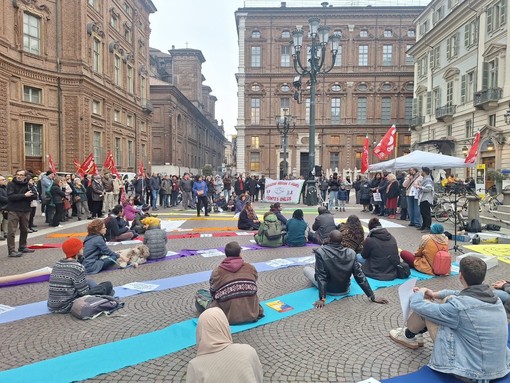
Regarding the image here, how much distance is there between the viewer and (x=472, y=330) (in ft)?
11.0

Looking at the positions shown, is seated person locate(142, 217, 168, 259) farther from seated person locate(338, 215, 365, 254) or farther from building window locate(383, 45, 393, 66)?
building window locate(383, 45, 393, 66)

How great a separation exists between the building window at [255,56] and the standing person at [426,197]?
142 ft

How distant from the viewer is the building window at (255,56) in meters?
51.8

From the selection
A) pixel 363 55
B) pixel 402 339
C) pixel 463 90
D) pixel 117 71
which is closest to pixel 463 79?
pixel 463 90

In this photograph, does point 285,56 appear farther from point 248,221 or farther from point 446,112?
point 248,221

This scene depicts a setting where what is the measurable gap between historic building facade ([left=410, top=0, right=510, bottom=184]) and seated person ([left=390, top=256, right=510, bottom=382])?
27.8 m

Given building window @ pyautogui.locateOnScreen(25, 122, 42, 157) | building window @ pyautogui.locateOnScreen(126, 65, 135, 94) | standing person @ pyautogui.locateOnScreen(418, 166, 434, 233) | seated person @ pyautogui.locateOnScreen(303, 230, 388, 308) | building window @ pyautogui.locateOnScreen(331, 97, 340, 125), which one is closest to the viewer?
seated person @ pyautogui.locateOnScreen(303, 230, 388, 308)

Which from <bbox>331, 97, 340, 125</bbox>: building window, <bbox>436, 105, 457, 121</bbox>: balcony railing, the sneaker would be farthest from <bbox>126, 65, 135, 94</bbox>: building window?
the sneaker

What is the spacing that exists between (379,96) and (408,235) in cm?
4419

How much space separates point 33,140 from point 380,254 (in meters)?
24.9

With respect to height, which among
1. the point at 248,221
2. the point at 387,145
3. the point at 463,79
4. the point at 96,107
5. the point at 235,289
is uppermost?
the point at 463,79

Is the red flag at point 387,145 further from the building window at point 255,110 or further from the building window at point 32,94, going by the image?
the building window at point 255,110

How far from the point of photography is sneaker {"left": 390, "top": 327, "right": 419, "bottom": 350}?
4.37 m

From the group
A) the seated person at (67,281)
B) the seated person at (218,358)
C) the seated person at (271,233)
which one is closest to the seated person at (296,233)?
the seated person at (271,233)
